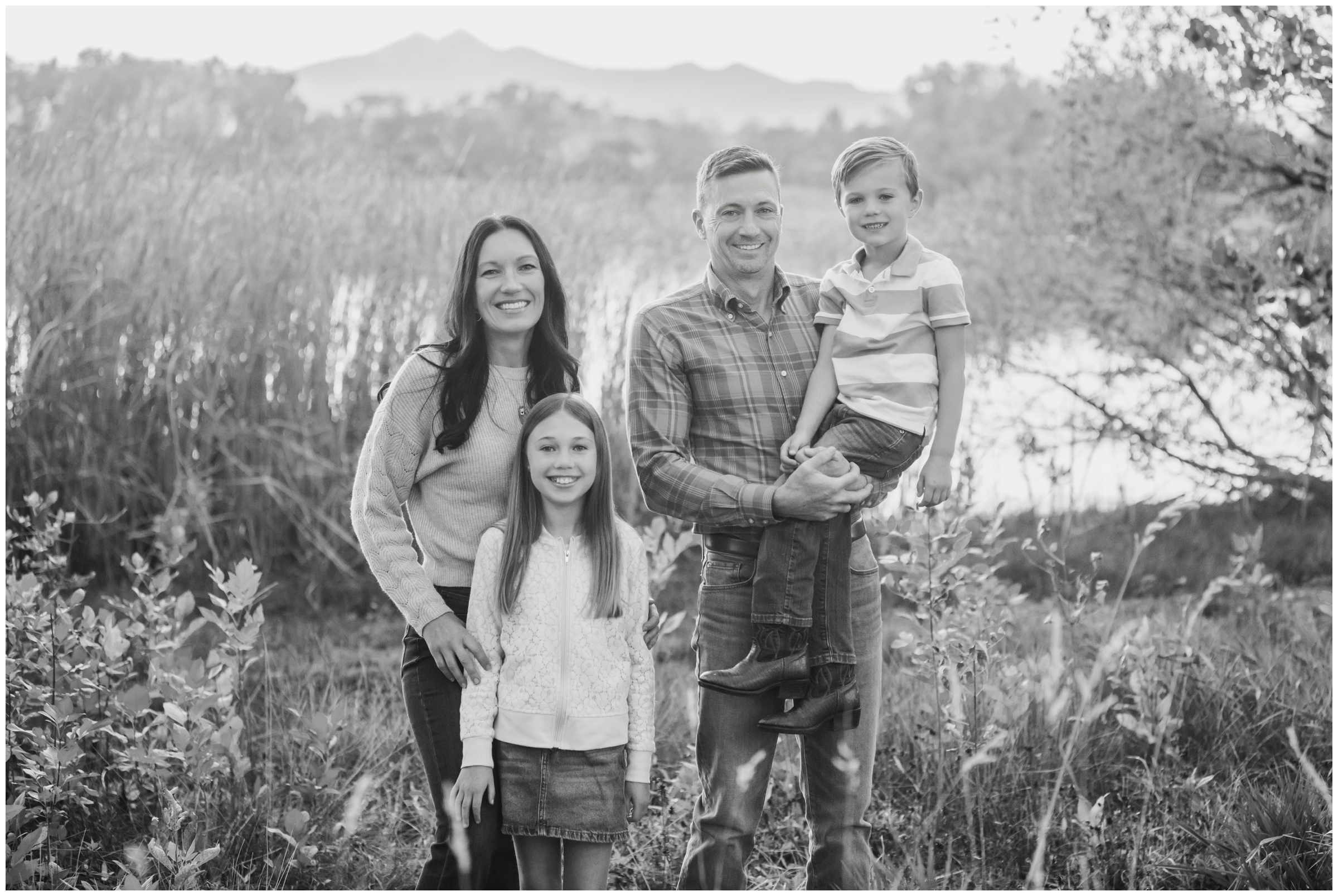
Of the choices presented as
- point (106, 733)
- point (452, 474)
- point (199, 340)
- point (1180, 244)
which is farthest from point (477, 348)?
point (1180, 244)

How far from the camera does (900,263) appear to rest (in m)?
2.59

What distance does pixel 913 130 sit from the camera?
17469mm

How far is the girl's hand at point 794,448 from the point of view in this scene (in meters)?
2.44

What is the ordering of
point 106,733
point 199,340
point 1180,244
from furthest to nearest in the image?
point 1180,244 < point 199,340 < point 106,733

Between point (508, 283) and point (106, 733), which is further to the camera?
point (106, 733)

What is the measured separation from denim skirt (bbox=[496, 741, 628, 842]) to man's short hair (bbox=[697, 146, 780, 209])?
46.7 inches

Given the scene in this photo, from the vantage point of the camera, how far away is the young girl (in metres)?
2.32

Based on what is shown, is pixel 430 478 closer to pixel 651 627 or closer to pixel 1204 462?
pixel 651 627

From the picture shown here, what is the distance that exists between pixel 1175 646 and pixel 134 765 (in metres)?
2.97

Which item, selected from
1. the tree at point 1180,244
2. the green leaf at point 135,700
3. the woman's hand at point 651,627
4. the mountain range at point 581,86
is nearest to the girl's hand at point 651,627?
the woman's hand at point 651,627

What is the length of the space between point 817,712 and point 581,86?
15.0 metres

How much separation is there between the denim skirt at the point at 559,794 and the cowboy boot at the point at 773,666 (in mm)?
296

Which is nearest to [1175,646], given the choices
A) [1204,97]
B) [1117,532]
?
[1117,532]

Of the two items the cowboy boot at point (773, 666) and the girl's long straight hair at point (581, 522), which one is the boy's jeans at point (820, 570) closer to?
the cowboy boot at point (773, 666)
